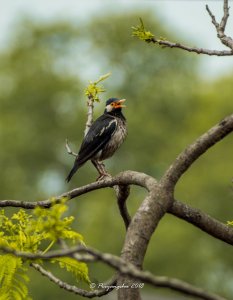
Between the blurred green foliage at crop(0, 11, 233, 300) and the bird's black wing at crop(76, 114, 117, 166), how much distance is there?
46807 mm

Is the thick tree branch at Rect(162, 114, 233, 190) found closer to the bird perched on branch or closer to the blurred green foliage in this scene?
the bird perched on branch

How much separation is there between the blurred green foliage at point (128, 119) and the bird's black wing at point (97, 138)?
46.8m

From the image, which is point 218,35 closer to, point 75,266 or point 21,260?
point 75,266

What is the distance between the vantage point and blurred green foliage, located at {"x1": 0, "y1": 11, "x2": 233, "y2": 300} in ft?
217

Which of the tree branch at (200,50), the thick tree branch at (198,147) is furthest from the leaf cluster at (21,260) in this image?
the tree branch at (200,50)

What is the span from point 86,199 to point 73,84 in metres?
10.9

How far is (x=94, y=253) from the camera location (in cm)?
415

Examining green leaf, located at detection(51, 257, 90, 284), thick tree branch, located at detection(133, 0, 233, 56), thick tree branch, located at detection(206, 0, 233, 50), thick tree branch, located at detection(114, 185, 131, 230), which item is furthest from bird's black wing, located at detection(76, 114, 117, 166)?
green leaf, located at detection(51, 257, 90, 284)

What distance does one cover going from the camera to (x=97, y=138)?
14945 millimetres

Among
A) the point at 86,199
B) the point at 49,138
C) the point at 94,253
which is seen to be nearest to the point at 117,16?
the point at 49,138

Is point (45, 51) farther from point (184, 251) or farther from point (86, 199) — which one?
point (184, 251)

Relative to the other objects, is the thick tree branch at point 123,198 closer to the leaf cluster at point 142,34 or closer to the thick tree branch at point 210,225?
the leaf cluster at point 142,34

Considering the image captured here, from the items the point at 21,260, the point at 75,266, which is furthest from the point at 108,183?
the point at 21,260

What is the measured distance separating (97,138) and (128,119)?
62477 millimetres
